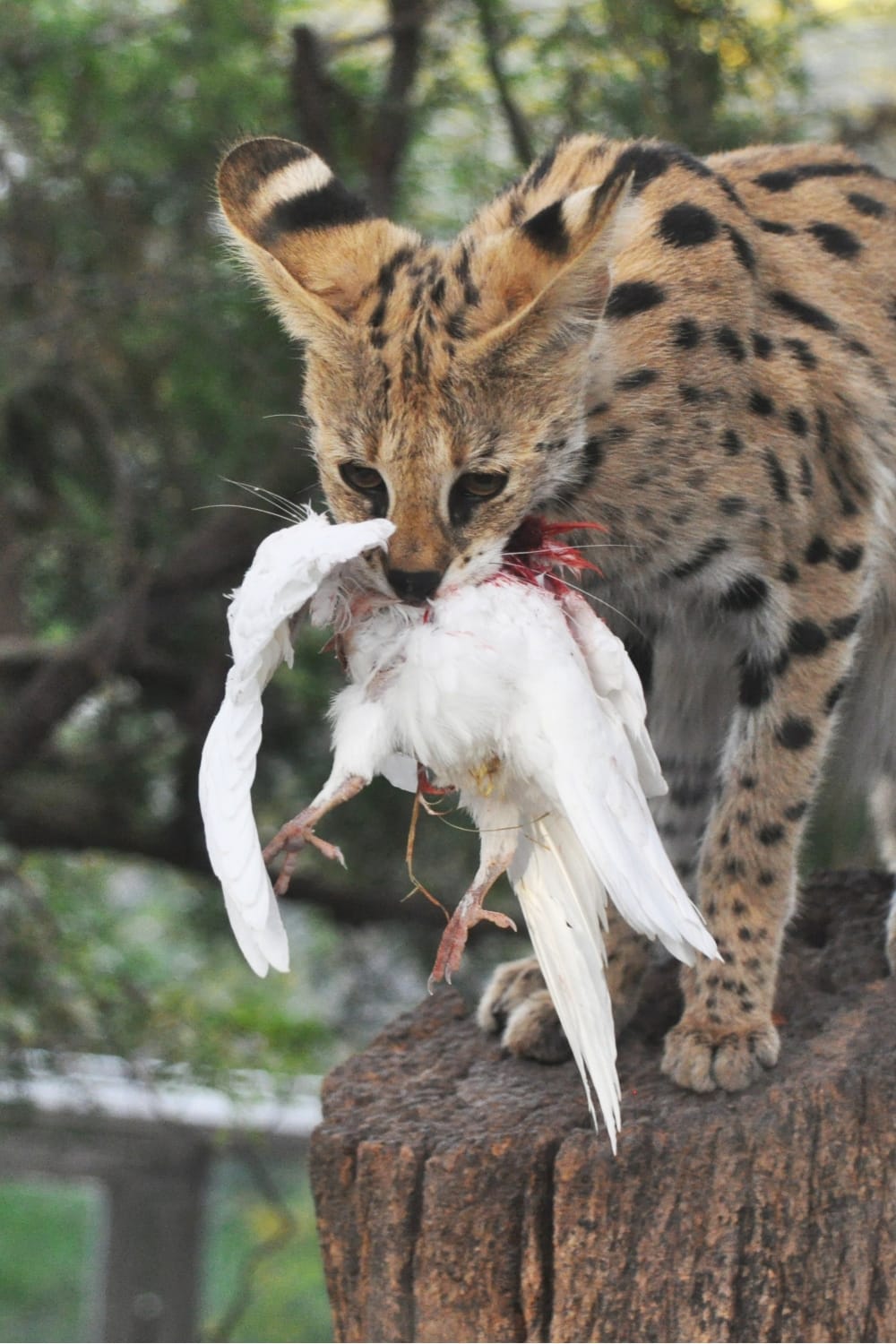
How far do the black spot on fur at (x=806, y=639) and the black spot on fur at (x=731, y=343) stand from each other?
530 mm

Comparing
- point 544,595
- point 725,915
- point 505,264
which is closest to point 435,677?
point 544,595

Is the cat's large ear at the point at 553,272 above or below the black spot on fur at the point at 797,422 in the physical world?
above

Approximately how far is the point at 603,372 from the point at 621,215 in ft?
1.15

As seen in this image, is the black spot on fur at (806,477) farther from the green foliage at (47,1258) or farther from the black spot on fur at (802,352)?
the green foliage at (47,1258)

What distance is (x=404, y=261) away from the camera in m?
2.91

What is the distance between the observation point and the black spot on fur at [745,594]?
3.17 metres

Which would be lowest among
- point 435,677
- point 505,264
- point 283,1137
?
point 283,1137

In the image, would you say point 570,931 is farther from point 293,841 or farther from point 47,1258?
point 47,1258

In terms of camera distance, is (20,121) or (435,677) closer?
(435,677)

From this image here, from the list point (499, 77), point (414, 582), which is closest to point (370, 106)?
point (499, 77)

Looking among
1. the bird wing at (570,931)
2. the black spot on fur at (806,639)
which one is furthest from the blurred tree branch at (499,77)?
the bird wing at (570,931)

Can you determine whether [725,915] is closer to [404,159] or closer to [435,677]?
[435,677]

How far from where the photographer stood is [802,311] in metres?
3.33

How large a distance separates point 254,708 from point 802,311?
1.53 m
